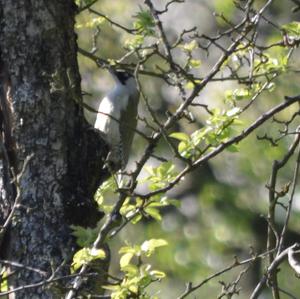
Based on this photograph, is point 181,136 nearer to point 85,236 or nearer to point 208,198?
point 85,236

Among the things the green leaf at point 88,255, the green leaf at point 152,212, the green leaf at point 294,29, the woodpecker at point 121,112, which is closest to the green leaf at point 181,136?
the green leaf at point 152,212

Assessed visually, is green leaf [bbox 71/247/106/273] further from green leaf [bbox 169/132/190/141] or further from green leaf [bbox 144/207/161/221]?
green leaf [bbox 169/132/190/141]

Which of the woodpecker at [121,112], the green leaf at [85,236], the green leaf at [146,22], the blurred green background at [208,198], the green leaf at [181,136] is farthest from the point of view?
the blurred green background at [208,198]

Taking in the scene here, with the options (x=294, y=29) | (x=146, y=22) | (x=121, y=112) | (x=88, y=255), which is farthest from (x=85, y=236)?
(x=121, y=112)

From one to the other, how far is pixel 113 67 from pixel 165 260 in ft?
26.2

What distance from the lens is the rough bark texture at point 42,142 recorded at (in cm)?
432

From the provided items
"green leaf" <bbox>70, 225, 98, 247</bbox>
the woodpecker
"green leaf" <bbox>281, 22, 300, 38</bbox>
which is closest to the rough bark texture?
"green leaf" <bbox>70, 225, 98, 247</bbox>

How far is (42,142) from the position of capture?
441cm

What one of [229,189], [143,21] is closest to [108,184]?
[143,21]

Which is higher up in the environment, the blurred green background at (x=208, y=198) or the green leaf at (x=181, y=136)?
the blurred green background at (x=208, y=198)

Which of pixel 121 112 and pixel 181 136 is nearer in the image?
pixel 181 136

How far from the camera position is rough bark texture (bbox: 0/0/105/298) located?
432 centimetres

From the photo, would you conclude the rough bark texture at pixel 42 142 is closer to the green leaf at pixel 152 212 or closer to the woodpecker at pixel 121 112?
the green leaf at pixel 152 212

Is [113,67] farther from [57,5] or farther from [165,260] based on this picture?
[165,260]
